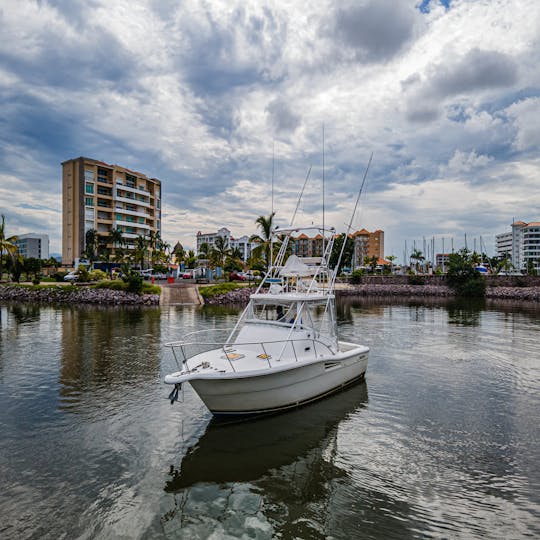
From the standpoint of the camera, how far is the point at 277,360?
1102 centimetres

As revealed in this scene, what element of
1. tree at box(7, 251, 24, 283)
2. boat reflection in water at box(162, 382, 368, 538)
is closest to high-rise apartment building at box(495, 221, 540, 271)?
tree at box(7, 251, 24, 283)

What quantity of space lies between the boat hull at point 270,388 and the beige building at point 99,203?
76.6 metres

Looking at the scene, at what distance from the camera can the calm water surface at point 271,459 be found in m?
6.80

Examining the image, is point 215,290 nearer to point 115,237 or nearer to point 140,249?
point 140,249

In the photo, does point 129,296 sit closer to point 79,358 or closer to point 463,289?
point 79,358

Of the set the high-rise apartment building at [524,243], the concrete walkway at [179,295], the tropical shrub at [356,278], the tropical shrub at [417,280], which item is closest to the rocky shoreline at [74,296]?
the concrete walkway at [179,295]

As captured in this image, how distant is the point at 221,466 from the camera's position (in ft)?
28.3

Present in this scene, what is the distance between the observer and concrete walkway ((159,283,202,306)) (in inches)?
1801

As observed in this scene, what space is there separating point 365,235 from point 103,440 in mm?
155959

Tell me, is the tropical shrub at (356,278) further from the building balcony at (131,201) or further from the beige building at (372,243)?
the beige building at (372,243)

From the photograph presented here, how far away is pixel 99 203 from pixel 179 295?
1712 inches

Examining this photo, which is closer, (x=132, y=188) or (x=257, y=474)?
(x=257, y=474)

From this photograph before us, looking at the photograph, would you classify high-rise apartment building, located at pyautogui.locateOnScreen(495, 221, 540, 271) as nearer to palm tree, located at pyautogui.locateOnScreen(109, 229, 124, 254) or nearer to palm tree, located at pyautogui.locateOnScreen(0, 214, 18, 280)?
palm tree, located at pyautogui.locateOnScreen(109, 229, 124, 254)

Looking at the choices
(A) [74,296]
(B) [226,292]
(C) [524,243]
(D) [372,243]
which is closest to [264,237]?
(B) [226,292]
